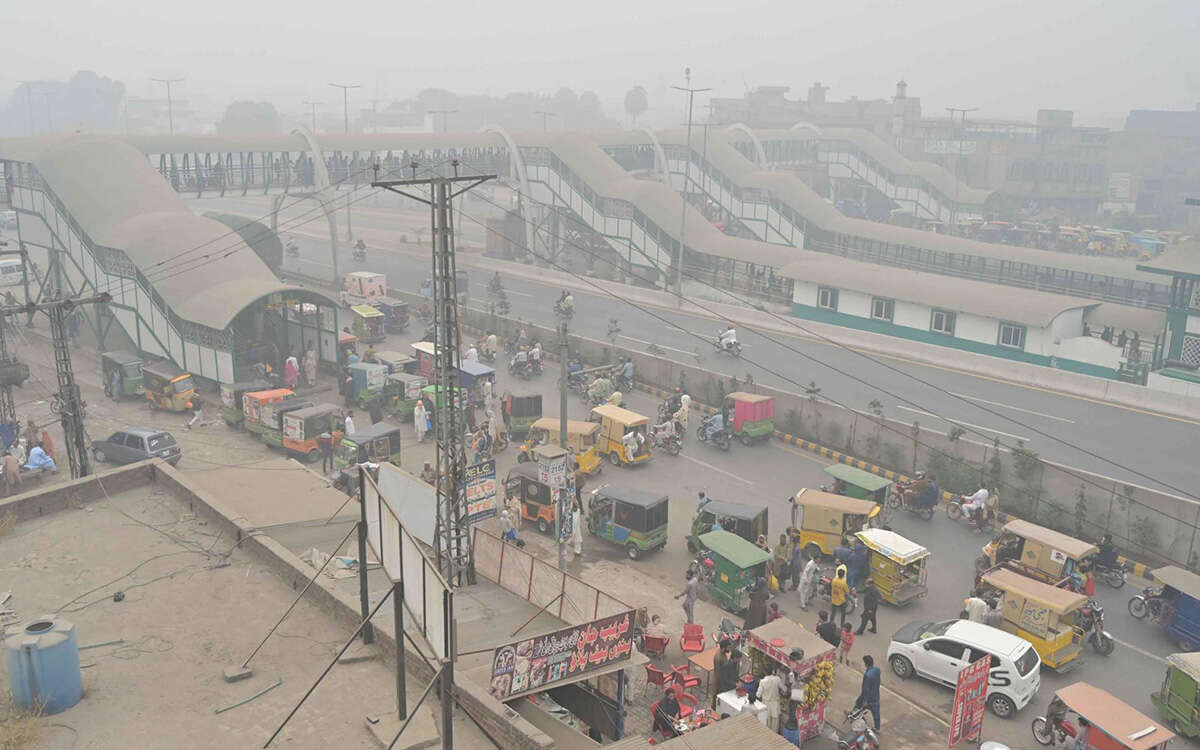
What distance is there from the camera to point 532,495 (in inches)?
1081

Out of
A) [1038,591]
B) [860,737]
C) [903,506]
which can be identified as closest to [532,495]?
[903,506]

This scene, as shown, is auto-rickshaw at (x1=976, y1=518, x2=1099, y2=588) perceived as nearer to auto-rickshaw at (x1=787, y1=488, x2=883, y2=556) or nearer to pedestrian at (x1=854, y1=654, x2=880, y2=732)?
auto-rickshaw at (x1=787, y1=488, x2=883, y2=556)

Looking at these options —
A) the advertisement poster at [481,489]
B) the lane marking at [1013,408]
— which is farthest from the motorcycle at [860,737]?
the lane marking at [1013,408]

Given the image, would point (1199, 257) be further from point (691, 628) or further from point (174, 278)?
point (174, 278)

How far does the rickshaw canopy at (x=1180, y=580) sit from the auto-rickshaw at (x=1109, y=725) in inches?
213

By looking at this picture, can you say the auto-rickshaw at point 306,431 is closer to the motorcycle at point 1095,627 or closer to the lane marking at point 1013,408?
the motorcycle at point 1095,627

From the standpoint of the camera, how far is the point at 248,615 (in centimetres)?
1609

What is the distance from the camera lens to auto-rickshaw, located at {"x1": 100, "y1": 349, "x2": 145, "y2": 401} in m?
39.0

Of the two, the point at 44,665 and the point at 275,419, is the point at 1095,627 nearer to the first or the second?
the point at 44,665

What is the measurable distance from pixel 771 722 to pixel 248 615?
9242 mm

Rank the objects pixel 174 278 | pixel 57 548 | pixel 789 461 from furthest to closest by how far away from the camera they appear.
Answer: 1. pixel 174 278
2. pixel 789 461
3. pixel 57 548

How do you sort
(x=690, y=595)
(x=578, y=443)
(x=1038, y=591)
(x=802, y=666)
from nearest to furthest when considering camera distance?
(x=802, y=666) → (x=1038, y=591) → (x=690, y=595) → (x=578, y=443)

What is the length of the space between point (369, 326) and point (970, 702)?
120ft

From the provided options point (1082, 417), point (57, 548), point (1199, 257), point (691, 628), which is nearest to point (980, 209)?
point (1199, 257)
